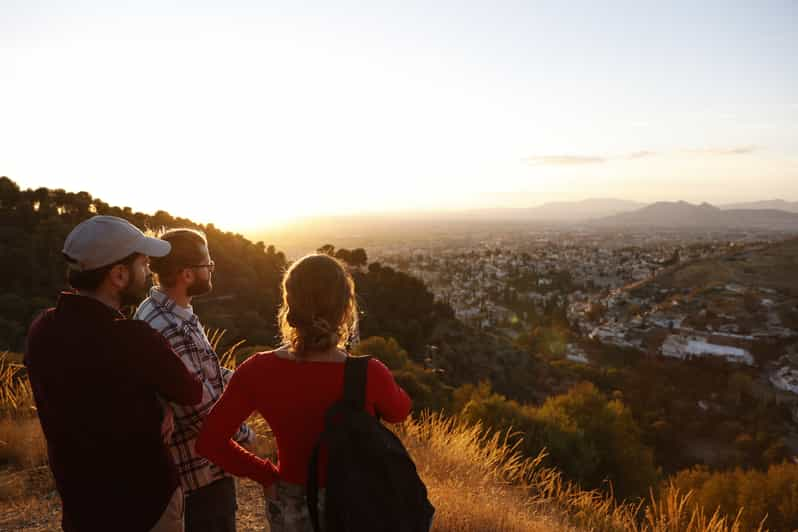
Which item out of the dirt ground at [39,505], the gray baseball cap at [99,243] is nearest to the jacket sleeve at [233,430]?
the gray baseball cap at [99,243]

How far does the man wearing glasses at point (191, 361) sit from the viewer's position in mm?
2068

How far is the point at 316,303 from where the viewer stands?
1551 millimetres

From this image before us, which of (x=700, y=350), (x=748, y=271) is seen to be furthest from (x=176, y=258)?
(x=748, y=271)

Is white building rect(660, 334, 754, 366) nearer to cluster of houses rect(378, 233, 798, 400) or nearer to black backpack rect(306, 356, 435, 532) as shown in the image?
cluster of houses rect(378, 233, 798, 400)

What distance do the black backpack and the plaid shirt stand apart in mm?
882

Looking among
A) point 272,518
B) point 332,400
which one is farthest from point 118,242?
point 272,518

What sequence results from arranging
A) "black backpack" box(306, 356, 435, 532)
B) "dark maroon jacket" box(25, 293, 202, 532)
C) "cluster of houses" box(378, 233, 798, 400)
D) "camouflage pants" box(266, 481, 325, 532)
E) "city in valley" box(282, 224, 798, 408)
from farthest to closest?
"cluster of houses" box(378, 233, 798, 400) < "city in valley" box(282, 224, 798, 408) < "camouflage pants" box(266, 481, 325, 532) < "dark maroon jacket" box(25, 293, 202, 532) < "black backpack" box(306, 356, 435, 532)

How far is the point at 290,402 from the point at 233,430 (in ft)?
0.96

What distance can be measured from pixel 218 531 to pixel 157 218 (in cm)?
2486

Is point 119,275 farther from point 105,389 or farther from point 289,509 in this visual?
point 289,509

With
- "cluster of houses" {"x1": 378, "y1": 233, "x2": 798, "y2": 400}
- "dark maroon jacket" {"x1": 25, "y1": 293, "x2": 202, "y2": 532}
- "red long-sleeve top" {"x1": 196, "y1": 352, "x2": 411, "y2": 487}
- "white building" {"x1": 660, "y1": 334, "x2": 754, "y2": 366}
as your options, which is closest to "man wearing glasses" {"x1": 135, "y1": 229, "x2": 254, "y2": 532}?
"dark maroon jacket" {"x1": 25, "y1": 293, "x2": 202, "y2": 532}

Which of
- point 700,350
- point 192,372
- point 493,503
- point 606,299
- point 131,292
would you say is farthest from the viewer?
point 606,299

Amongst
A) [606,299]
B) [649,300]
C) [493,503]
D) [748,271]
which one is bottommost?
[606,299]

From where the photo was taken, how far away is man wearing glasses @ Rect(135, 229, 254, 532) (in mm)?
2068
